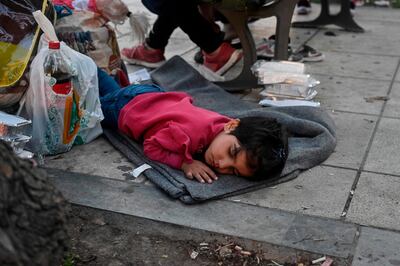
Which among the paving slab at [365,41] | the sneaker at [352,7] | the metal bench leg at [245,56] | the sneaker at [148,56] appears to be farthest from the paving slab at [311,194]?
the sneaker at [352,7]

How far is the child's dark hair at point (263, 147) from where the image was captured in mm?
3088

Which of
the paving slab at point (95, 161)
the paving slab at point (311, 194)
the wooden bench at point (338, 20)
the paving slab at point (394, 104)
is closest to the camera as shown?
the paving slab at point (311, 194)

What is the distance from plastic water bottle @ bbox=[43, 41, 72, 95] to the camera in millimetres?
3438

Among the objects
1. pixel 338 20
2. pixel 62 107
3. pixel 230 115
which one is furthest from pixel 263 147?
pixel 338 20

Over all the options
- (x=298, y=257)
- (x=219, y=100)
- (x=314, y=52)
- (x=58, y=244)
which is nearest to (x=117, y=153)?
(x=219, y=100)

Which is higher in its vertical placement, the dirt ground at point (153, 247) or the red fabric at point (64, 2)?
the red fabric at point (64, 2)

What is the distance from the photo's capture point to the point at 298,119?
151 inches

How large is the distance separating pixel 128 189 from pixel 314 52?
323 cm

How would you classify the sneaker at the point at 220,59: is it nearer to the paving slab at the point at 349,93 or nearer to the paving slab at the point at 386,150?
the paving slab at the point at 349,93

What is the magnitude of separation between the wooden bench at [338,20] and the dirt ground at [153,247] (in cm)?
484

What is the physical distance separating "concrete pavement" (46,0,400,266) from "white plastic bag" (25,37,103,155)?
0.10 m

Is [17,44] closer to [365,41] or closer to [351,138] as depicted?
[351,138]

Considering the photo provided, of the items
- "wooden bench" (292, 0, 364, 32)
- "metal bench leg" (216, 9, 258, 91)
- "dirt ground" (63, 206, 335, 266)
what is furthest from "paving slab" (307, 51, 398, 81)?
"dirt ground" (63, 206, 335, 266)

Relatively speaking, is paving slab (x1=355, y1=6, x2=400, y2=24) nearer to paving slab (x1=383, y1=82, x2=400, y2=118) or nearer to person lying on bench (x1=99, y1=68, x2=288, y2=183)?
paving slab (x1=383, y1=82, x2=400, y2=118)
